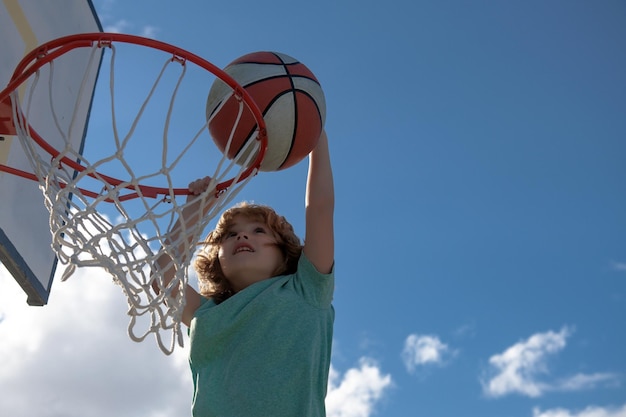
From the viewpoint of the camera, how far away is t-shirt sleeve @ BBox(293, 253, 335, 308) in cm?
308

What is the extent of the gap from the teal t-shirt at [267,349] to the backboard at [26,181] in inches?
49.0

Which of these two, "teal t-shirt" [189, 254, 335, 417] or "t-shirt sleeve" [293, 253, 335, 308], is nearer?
"teal t-shirt" [189, 254, 335, 417]

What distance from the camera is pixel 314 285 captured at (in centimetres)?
310

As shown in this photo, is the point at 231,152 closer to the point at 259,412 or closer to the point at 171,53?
the point at 171,53

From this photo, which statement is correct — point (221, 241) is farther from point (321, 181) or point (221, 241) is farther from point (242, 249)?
point (321, 181)

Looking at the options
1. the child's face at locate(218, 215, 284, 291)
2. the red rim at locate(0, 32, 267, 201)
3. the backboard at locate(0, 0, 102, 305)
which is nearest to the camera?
the red rim at locate(0, 32, 267, 201)

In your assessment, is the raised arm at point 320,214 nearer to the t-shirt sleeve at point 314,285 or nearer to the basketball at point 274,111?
the t-shirt sleeve at point 314,285

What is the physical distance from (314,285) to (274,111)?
0.72 meters

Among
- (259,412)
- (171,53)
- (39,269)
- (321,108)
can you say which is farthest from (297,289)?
(39,269)

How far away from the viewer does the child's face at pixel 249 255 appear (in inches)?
126

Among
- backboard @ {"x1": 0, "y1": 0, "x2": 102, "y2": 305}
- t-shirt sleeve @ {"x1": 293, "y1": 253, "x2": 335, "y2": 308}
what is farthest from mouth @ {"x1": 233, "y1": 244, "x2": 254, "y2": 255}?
backboard @ {"x1": 0, "y1": 0, "x2": 102, "y2": 305}

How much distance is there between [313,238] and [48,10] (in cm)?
228

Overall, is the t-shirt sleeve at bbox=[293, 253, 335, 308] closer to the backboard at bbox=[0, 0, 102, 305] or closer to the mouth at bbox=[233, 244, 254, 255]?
the mouth at bbox=[233, 244, 254, 255]

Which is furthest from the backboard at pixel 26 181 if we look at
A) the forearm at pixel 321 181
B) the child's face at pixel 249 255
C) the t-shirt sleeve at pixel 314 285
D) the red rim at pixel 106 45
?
the t-shirt sleeve at pixel 314 285
